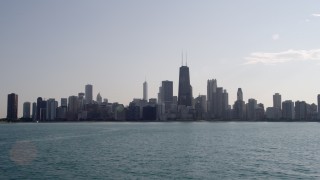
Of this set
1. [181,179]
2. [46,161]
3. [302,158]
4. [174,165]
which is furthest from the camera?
[302,158]

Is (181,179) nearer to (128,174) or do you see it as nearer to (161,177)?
(161,177)

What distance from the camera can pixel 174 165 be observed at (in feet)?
233

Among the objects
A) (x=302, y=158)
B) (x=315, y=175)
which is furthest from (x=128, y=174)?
(x=302, y=158)

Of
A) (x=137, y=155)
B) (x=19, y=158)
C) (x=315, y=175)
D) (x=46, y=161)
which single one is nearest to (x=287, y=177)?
(x=315, y=175)

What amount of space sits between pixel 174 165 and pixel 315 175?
926 inches

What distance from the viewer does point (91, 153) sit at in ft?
300

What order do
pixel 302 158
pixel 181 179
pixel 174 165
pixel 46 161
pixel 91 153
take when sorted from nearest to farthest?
pixel 181 179 → pixel 174 165 → pixel 46 161 → pixel 302 158 → pixel 91 153

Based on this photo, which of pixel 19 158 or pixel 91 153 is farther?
pixel 91 153

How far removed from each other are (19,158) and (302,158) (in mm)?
58365

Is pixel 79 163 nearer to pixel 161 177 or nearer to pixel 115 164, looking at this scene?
pixel 115 164

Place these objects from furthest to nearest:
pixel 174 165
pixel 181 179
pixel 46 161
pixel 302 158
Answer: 1. pixel 302 158
2. pixel 46 161
3. pixel 174 165
4. pixel 181 179

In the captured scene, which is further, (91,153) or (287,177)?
(91,153)

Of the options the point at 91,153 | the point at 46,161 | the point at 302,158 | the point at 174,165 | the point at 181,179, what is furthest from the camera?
the point at 91,153

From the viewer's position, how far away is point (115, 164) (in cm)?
7256
